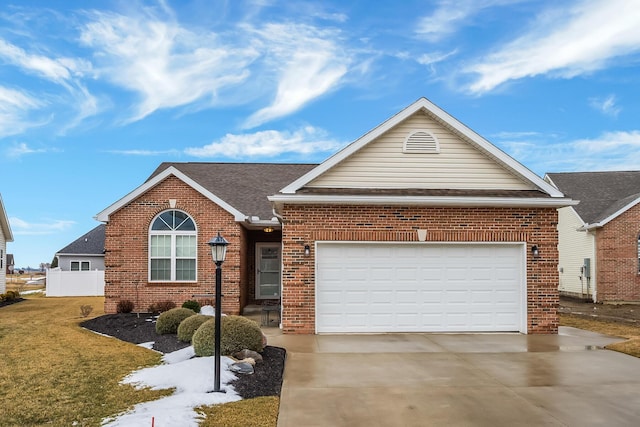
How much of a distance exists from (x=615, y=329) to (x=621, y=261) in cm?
1068

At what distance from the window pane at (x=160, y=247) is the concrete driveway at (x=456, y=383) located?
7.00 meters

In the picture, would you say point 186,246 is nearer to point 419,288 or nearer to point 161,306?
point 161,306

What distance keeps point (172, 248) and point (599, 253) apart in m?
19.6

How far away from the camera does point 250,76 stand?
59.9ft

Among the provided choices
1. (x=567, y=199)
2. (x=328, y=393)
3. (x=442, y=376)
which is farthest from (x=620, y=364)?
(x=328, y=393)

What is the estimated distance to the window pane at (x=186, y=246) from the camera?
684 inches

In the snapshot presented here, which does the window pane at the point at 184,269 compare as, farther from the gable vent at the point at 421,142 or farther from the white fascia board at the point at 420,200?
the gable vent at the point at 421,142

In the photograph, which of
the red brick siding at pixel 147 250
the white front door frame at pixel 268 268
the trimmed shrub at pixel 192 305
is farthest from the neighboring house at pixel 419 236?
the white front door frame at pixel 268 268

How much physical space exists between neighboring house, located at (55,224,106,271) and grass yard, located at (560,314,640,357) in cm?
2700

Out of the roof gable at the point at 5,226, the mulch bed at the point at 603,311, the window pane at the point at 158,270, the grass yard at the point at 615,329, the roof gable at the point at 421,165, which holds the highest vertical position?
the roof gable at the point at 421,165

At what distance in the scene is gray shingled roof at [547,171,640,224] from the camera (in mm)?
25391

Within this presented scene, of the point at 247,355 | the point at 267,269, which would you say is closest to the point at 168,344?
the point at 247,355

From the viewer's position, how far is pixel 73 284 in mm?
29344

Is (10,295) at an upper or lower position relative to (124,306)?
lower
